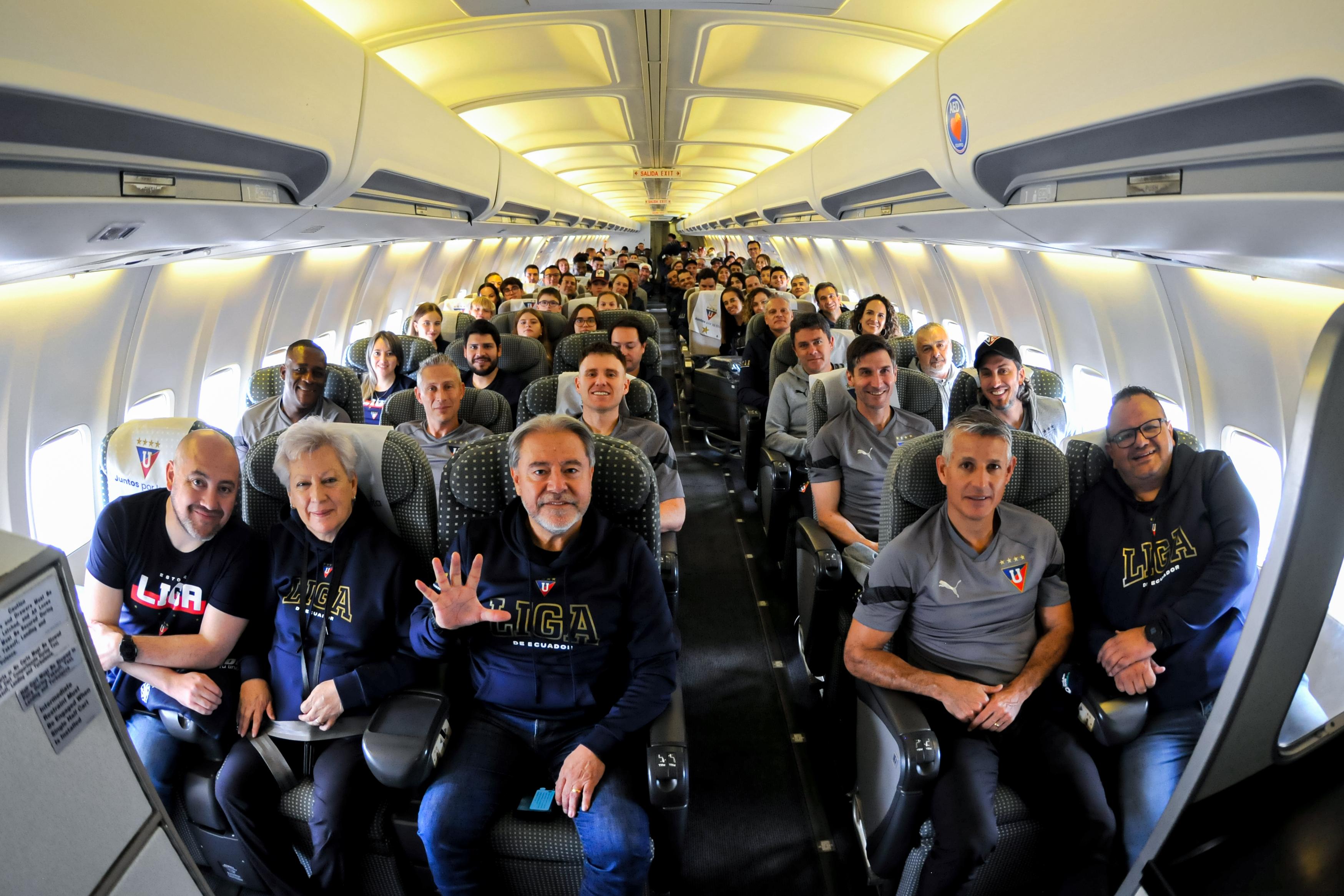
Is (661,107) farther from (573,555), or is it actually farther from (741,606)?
(573,555)

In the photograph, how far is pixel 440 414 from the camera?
4.00 metres

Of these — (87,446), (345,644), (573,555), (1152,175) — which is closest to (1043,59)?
(1152,175)

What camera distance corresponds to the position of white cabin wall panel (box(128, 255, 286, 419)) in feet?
16.1

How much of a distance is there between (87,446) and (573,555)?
3.97 meters

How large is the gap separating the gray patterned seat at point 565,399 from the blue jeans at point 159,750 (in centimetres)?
233

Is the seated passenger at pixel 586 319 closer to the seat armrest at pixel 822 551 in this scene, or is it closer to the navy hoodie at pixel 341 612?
the seat armrest at pixel 822 551

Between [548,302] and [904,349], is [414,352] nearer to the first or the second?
[548,302]

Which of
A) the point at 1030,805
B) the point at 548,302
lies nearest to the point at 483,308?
the point at 548,302

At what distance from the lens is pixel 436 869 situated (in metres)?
2.11

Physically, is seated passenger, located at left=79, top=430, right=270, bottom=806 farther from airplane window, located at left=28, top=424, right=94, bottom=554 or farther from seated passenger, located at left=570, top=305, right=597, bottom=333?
seated passenger, located at left=570, top=305, right=597, bottom=333

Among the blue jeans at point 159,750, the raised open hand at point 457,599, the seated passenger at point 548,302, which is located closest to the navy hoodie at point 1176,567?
the raised open hand at point 457,599

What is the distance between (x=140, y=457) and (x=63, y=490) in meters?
1.88

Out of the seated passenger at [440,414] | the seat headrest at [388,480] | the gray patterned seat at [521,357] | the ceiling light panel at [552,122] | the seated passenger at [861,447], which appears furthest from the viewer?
the ceiling light panel at [552,122]

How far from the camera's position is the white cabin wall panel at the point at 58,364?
3.72 m
